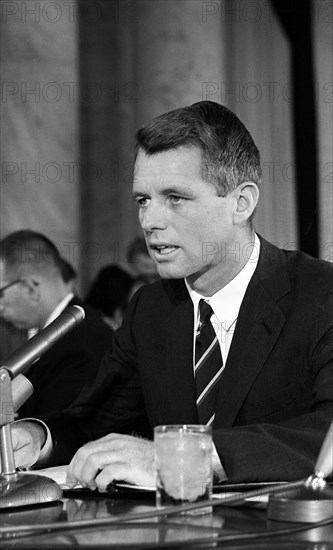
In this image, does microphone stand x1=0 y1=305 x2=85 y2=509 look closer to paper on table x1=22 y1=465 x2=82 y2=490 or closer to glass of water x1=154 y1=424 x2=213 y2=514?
paper on table x1=22 y1=465 x2=82 y2=490

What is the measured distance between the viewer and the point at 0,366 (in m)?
1.45

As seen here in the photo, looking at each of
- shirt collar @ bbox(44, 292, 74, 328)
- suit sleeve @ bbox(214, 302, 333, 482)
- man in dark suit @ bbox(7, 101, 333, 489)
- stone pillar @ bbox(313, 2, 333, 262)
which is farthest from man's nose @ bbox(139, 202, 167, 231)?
shirt collar @ bbox(44, 292, 74, 328)

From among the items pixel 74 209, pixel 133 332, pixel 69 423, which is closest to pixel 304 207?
pixel 133 332

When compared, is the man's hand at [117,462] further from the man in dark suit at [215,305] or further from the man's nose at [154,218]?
the man's nose at [154,218]

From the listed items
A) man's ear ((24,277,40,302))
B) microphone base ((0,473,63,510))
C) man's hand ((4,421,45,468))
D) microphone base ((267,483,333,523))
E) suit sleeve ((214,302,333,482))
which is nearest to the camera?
microphone base ((267,483,333,523))

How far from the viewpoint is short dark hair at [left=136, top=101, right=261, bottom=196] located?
1841 millimetres

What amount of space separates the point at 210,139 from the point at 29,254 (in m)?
2.24

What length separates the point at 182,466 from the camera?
1.29 metres

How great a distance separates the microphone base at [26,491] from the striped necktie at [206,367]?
1.51 feet

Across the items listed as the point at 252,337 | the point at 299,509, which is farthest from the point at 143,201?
the point at 299,509

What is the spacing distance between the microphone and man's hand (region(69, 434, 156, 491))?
163 millimetres

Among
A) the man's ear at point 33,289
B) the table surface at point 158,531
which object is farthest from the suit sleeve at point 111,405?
the man's ear at point 33,289

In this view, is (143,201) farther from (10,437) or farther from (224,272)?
(10,437)

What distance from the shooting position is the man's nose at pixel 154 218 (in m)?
1.80
